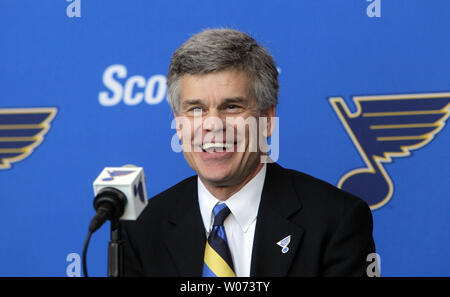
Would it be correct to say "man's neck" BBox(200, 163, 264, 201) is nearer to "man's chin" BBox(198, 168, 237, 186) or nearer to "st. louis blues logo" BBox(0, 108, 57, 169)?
"man's chin" BBox(198, 168, 237, 186)

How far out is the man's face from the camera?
1.41m

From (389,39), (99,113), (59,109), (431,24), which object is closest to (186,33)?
(99,113)

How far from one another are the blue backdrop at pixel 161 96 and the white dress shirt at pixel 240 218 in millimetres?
602

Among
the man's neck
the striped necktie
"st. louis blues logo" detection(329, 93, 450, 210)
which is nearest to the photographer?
A: the striped necktie

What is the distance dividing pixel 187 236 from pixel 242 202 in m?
0.19

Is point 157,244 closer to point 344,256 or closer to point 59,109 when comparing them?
point 344,256

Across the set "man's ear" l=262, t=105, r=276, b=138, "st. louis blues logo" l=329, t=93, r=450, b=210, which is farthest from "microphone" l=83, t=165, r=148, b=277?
"st. louis blues logo" l=329, t=93, r=450, b=210

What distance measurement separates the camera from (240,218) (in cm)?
145

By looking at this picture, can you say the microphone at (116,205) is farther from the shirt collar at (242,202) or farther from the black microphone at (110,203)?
the shirt collar at (242,202)

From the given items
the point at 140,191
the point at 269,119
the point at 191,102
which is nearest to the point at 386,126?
the point at 269,119

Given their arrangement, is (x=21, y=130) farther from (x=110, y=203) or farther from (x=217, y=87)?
(x=110, y=203)

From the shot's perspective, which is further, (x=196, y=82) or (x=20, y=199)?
(x=20, y=199)

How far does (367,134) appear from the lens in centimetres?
202
